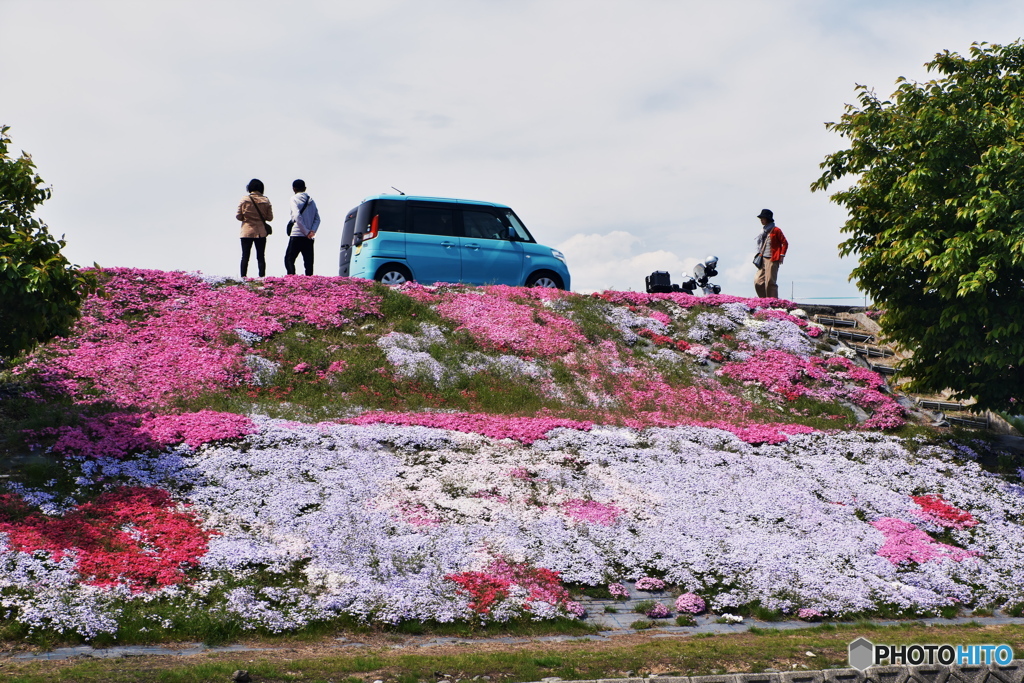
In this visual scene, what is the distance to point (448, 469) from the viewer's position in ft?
50.0

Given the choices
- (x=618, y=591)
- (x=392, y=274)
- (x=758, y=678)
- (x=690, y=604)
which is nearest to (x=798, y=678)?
(x=758, y=678)

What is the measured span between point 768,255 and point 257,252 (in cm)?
1584

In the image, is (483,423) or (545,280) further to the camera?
(545,280)

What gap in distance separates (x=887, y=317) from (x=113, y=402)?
711 inches

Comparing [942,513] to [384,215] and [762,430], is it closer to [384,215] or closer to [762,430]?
[762,430]

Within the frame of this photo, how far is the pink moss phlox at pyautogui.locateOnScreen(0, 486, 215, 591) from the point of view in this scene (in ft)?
36.1

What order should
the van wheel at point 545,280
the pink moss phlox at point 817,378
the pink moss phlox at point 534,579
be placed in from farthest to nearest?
the van wheel at point 545,280 → the pink moss phlox at point 817,378 → the pink moss phlox at point 534,579

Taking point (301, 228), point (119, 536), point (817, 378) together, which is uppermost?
point (301, 228)

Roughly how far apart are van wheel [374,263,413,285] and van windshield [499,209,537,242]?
3.36 meters

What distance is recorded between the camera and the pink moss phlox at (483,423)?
17.1 meters

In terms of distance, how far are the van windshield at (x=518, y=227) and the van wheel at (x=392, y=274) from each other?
336 cm

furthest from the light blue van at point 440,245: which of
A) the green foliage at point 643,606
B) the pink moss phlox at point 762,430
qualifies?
the green foliage at point 643,606

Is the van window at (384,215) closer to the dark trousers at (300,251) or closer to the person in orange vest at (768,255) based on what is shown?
the dark trousers at (300,251)

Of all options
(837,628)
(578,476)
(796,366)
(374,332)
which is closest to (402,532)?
(578,476)
